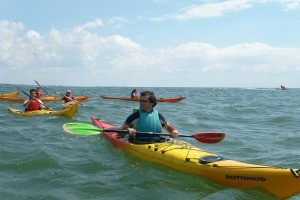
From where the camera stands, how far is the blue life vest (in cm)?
743

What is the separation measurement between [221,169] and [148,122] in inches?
82.7

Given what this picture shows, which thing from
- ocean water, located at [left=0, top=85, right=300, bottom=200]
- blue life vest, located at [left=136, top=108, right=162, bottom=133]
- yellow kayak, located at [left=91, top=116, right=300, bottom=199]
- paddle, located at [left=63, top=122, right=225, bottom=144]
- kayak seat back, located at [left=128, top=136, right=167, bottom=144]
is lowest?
ocean water, located at [left=0, top=85, right=300, bottom=200]

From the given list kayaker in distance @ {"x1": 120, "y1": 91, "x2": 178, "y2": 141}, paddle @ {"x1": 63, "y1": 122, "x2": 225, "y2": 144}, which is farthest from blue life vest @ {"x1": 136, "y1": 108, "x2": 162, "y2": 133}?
paddle @ {"x1": 63, "y1": 122, "x2": 225, "y2": 144}

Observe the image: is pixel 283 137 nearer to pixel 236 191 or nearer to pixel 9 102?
pixel 236 191

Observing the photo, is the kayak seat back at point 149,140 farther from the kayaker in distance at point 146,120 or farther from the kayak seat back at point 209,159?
the kayak seat back at point 209,159

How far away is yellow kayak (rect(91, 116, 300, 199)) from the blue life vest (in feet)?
1.05

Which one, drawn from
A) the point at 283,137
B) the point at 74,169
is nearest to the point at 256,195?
the point at 74,169

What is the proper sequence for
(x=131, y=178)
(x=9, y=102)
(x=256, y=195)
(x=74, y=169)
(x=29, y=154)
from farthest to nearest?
(x=9, y=102) → (x=29, y=154) → (x=74, y=169) → (x=131, y=178) → (x=256, y=195)

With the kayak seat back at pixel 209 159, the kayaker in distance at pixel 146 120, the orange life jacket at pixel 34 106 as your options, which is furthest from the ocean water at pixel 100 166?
the orange life jacket at pixel 34 106

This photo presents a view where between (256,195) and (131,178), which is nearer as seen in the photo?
(256,195)

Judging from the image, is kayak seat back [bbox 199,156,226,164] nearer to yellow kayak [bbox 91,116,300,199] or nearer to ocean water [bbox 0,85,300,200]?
yellow kayak [bbox 91,116,300,199]

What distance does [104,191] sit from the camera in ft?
19.2

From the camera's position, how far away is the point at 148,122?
7422mm

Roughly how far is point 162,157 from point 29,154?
306cm
